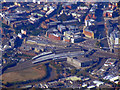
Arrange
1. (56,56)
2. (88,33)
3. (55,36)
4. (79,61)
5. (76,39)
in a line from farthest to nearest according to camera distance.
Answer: (88,33) < (55,36) < (76,39) < (56,56) < (79,61)

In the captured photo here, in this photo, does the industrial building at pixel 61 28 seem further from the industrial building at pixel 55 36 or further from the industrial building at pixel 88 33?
the industrial building at pixel 88 33

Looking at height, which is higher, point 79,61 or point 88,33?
point 88,33

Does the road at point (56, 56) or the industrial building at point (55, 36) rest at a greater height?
the industrial building at point (55, 36)

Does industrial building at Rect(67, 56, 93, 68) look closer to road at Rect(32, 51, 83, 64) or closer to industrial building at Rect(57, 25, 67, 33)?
road at Rect(32, 51, 83, 64)

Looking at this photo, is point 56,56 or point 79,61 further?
point 56,56

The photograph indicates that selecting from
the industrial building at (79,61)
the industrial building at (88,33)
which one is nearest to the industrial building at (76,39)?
the industrial building at (88,33)

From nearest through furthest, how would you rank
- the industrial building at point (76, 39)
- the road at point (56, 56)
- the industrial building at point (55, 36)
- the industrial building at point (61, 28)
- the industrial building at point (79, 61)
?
the industrial building at point (79, 61), the road at point (56, 56), the industrial building at point (76, 39), the industrial building at point (55, 36), the industrial building at point (61, 28)

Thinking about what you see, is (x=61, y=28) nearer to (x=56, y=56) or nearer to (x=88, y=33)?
(x=88, y=33)

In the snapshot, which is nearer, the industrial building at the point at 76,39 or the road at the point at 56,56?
the road at the point at 56,56

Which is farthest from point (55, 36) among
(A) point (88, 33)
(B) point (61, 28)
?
(A) point (88, 33)

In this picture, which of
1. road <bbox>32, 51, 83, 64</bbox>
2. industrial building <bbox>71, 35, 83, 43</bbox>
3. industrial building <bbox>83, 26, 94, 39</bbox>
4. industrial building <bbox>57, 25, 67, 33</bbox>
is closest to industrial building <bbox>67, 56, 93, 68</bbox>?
road <bbox>32, 51, 83, 64</bbox>

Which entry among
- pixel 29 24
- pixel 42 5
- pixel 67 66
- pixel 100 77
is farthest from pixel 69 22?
pixel 100 77

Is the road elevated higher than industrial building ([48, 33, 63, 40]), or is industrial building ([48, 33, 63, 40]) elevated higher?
industrial building ([48, 33, 63, 40])
